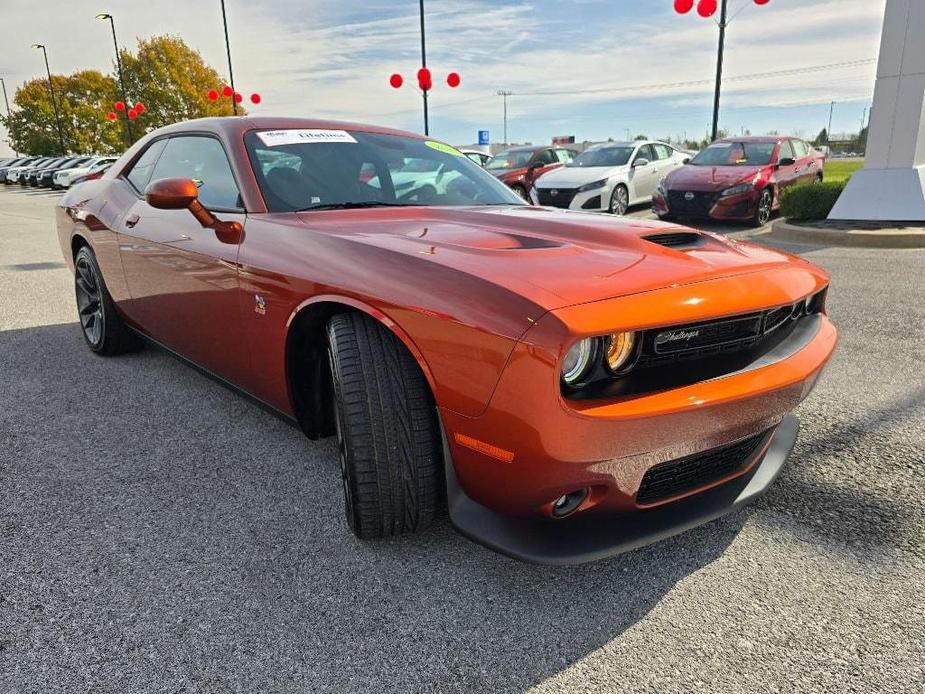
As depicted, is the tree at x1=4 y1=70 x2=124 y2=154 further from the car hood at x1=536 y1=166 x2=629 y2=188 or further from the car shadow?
the car shadow

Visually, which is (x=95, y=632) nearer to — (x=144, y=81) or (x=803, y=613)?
(x=803, y=613)

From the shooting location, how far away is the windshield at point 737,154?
10.7 metres

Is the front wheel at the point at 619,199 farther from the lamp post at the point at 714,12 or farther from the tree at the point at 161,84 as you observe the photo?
the tree at the point at 161,84

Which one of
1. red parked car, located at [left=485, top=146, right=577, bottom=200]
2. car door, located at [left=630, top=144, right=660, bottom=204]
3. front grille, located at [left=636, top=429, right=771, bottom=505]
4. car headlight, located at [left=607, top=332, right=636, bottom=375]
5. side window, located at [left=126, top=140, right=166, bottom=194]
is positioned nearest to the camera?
car headlight, located at [left=607, top=332, right=636, bottom=375]

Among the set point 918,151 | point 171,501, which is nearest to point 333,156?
point 171,501

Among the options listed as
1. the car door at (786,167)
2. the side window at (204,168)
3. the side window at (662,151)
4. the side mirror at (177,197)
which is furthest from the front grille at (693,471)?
the side window at (662,151)

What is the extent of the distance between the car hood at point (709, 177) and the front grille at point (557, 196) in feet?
5.62

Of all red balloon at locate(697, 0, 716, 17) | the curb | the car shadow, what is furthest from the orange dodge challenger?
red balloon at locate(697, 0, 716, 17)

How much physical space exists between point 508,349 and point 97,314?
352 cm

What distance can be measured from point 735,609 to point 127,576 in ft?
5.73

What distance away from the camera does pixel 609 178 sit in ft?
38.2

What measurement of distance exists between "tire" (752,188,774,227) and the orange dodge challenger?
8.31 metres

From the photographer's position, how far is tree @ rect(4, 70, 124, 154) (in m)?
52.2

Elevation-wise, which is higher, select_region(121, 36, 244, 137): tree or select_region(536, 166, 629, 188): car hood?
select_region(121, 36, 244, 137): tree
